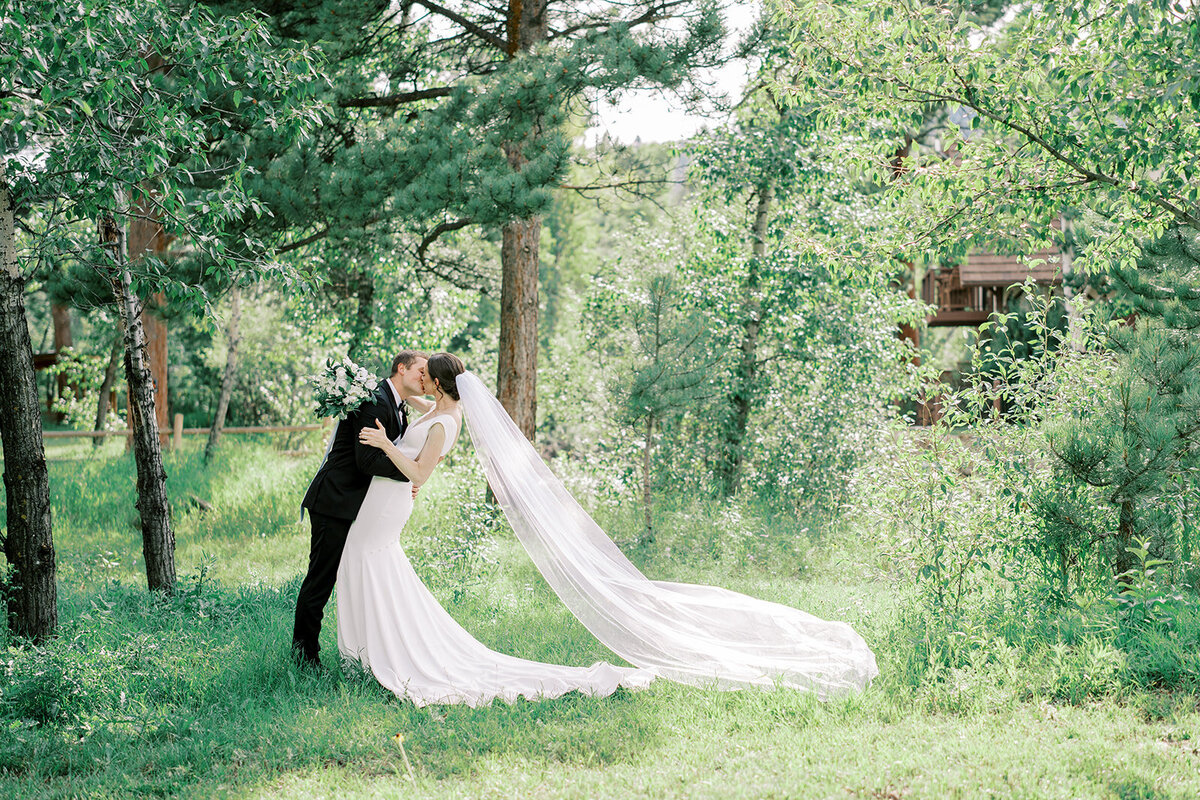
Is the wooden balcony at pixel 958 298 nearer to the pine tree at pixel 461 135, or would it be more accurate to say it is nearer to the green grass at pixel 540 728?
the pine tree at pixel 461 135

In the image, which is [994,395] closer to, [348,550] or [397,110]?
[348,550]

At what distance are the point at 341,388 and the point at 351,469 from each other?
495mm

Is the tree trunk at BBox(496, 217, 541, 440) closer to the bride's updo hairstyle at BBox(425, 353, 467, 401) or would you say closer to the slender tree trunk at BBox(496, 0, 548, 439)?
the slender tree trunk at BBox(496, 0, 548, 439)

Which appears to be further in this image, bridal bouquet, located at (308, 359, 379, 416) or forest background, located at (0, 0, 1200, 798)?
bridal bouquet, located at (308, 359, 379, 416)

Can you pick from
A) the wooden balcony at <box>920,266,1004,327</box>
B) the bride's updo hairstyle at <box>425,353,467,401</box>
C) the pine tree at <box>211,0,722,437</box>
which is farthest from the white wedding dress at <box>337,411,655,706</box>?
the wooden balcony at <box>920,266,1004,327</box>

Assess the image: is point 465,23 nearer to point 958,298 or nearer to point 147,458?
point 147,458

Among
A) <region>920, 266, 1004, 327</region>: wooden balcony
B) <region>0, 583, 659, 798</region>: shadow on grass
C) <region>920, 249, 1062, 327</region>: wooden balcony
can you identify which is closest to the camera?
<region>0, 583, 659, 798</region>: shadow on grass

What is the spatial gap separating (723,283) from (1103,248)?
210 inches

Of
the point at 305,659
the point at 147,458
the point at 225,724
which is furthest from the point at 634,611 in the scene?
the point at 147,458

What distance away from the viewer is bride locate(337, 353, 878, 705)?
16.4 ft

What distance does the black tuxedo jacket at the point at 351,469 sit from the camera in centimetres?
512

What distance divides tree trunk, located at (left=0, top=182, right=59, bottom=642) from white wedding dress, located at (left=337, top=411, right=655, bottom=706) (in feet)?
5.92

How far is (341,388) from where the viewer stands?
16.7 feet

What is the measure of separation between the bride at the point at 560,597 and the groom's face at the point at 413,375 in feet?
0.37
